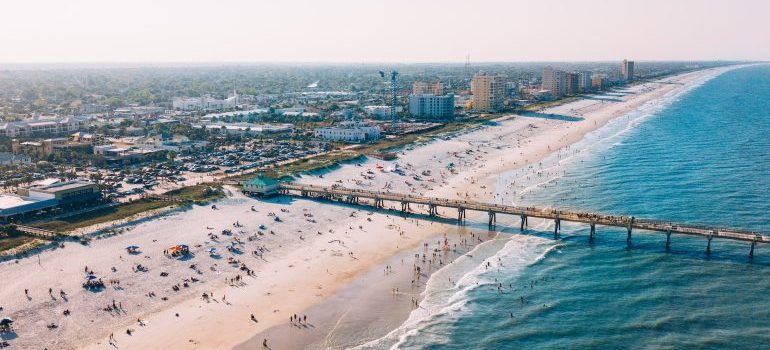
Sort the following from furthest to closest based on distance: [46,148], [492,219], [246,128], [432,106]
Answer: [432,106]
[246,128]
[46,148]
[492,219]

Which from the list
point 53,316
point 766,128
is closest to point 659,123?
point 766,128

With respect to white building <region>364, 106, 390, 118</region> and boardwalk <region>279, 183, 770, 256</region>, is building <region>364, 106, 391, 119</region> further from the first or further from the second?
boardwalk <region>279, 183, 770, 256</region>

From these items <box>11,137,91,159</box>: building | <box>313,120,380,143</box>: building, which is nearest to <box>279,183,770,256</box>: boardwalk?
<box>313,120,380,143</box>: building

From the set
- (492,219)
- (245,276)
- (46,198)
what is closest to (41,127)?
(46,198)

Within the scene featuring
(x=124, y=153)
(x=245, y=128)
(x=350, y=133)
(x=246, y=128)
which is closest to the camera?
(x=124, y=153)

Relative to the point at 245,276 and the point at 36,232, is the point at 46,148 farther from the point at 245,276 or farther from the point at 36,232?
the point at 245,276

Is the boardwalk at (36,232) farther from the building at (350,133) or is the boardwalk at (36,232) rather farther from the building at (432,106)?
the building at (432,106)

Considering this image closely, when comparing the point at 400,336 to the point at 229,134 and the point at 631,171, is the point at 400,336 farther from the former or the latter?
the point at 229,134

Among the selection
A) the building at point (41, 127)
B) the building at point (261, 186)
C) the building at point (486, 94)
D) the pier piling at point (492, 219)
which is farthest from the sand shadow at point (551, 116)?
the building at point (41, 127)
